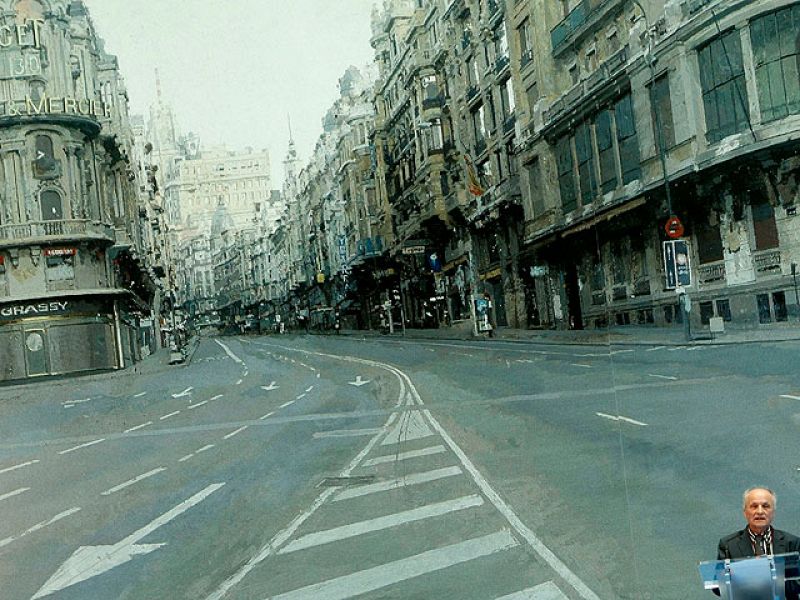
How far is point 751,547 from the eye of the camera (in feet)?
18.8

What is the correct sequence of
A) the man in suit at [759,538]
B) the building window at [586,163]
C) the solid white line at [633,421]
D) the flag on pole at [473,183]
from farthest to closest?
1. the flag on pole at [473,183]
2. the solid white line at [633,421]
3. the building window at [586,163]
4. the man in suit at [759,538]

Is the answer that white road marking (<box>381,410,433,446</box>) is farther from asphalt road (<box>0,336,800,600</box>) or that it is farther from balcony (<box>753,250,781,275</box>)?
balcony (<box>753,250,781,275</box>)

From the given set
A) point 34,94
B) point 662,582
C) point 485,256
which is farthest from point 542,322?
point 34,94

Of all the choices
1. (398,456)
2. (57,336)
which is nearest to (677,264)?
(398,456)

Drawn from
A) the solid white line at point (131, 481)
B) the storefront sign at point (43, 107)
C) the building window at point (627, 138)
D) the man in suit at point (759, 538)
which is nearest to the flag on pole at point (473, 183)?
the building window at point (627, 138)

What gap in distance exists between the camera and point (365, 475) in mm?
9367

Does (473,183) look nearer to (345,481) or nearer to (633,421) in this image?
(633,421)

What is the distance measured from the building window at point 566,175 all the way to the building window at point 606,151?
1.18ft

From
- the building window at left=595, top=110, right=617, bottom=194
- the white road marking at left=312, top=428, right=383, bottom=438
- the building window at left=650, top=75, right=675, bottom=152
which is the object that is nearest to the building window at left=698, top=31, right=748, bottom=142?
the building window at left=650, top=75, right=675, bottom=152

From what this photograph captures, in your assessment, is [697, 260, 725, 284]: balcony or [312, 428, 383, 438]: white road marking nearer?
[697, 260, 725, 284]: balcony

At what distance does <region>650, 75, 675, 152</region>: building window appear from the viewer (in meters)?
8.66

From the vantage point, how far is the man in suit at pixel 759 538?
5.57m

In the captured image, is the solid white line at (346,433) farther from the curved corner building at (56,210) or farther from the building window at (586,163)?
the building window at (586,163)

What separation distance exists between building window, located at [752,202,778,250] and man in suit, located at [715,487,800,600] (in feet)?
10.6
